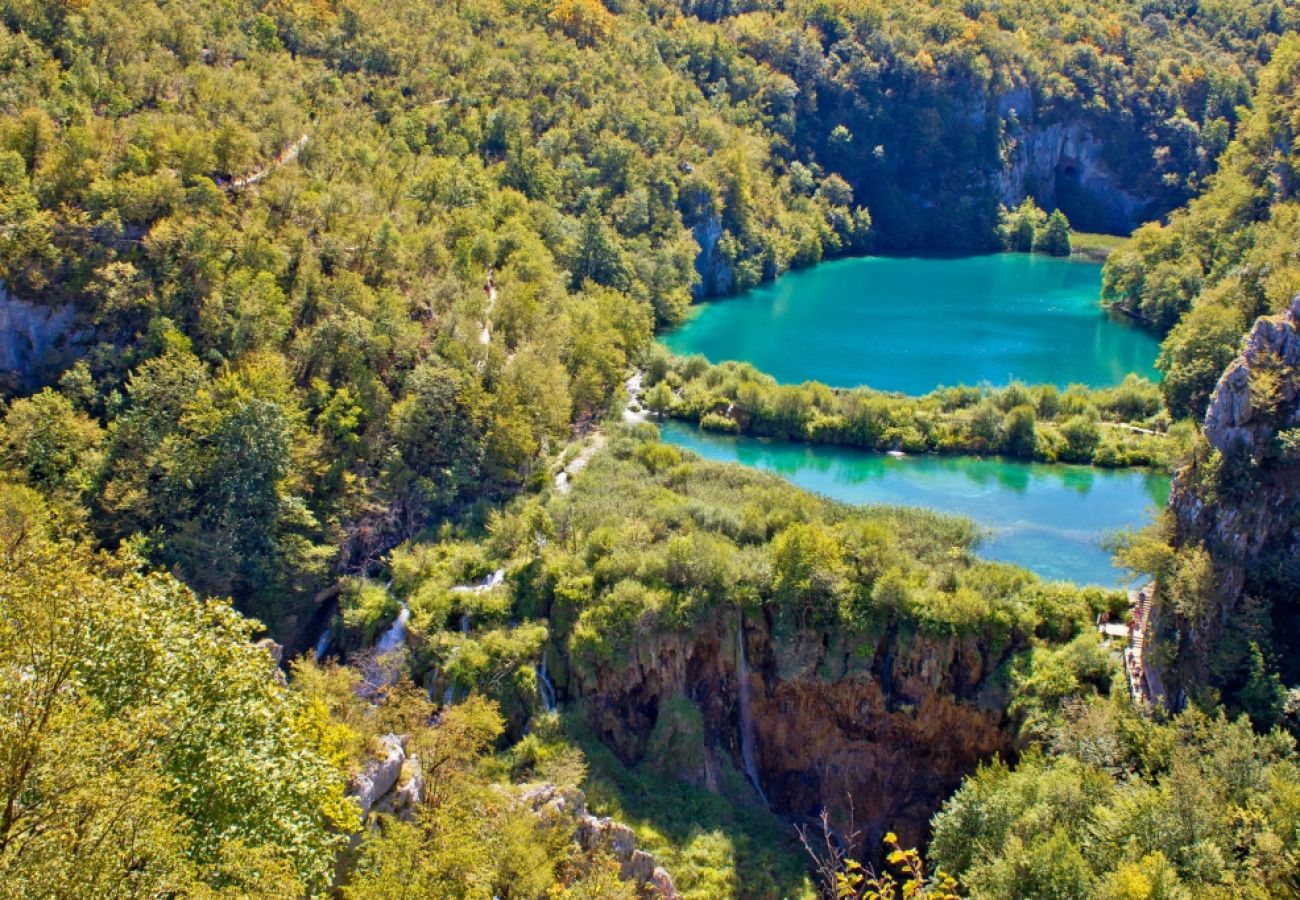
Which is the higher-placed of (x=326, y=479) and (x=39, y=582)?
(x=39, y=582)

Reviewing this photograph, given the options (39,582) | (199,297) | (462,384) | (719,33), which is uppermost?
(719,33)

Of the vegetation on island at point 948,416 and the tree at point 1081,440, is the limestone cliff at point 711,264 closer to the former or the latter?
the vegetation on island at point 948,416

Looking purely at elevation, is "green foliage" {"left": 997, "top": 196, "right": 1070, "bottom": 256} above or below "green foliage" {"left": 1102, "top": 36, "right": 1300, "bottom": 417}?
below

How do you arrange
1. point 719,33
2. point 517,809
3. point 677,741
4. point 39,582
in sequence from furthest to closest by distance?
1. point 719,33
2. point 677,741
3. point 517,809
4. point 39,582

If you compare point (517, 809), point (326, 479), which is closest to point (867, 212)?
point (326, 479)

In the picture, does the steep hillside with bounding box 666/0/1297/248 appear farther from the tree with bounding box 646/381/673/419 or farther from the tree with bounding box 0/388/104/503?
the tree with bounding box 0/388/104/503

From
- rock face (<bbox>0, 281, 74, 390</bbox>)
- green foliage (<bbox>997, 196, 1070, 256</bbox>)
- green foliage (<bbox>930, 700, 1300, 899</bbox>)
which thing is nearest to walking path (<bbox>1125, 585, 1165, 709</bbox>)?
green foliage (<bbox>930, 700, 1300, 899</bbox>)

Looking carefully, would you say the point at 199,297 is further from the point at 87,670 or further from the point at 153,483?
the point at 87,670

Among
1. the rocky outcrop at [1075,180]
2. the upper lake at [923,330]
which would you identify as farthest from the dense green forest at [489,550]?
the rocky outcrop at [1075,180]
